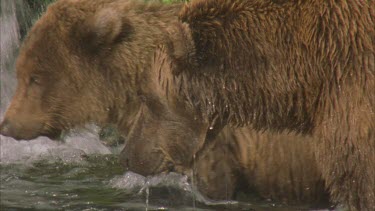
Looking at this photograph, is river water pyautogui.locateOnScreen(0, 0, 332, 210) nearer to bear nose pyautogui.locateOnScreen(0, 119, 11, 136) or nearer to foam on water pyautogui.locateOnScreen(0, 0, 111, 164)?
foam on water pyautogui.locateOnScreen(0, 0, 111, 164)

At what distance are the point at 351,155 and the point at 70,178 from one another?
3.08m

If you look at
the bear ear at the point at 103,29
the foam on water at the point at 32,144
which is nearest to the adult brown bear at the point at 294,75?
the bear ear at the point at 103,29

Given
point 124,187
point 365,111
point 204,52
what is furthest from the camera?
point 124,187

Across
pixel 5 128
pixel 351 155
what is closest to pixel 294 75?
pixel 351 155

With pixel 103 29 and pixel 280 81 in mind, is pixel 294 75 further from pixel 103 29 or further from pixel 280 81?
pixel 103 29

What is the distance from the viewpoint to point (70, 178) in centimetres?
779

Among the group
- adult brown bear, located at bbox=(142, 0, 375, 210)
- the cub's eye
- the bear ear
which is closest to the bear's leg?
adult brown bear, located at bbox=(142, 0, 375, 210)

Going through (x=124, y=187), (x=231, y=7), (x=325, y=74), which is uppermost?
(x=231, y=7)

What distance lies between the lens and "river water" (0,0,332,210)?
264 inches

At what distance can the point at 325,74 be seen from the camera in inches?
212

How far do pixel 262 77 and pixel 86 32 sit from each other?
1.71 metres

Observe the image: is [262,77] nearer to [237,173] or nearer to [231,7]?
[231,7]

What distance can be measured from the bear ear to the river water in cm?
77

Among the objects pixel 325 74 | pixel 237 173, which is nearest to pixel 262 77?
pixel 325 74
